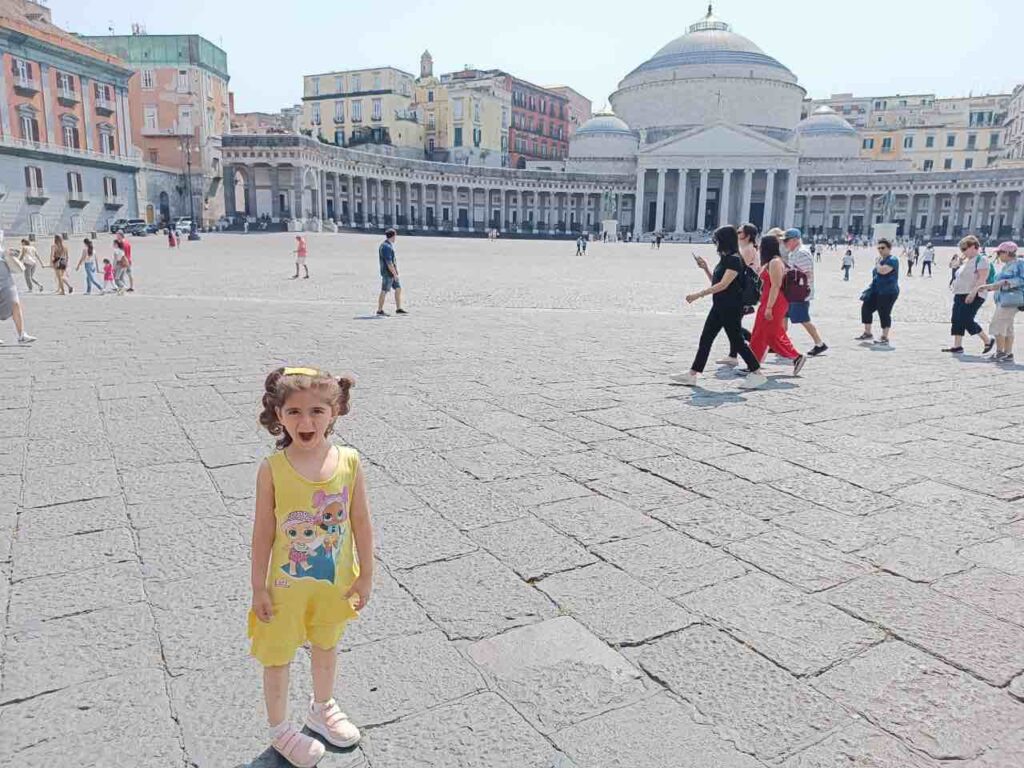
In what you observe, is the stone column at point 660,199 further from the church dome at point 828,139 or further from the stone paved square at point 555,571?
the stone paved square at point 555,571

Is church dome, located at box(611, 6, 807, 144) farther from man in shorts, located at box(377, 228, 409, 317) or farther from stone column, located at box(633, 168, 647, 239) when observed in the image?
man in shorts, located at box(377, 228, 409, 317)

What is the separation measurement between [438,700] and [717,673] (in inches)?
33.9

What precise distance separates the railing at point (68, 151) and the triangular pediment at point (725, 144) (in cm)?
4373

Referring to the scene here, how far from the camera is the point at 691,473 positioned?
4133 millimetres

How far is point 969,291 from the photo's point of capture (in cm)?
849

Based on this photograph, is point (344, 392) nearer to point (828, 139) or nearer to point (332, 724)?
point (332, 724)

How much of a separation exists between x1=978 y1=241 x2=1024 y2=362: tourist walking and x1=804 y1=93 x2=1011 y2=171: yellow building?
75.3 m

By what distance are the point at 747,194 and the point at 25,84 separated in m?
53.8

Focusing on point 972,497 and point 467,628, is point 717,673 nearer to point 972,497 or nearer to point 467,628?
point 467,628

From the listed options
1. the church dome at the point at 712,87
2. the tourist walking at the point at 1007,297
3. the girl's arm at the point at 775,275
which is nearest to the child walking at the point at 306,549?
the girl's arm at the point at 775,275

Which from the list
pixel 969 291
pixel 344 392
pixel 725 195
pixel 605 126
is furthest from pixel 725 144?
pixel 344 392

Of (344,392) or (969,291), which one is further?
(969,291)

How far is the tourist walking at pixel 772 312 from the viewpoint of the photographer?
682 cm

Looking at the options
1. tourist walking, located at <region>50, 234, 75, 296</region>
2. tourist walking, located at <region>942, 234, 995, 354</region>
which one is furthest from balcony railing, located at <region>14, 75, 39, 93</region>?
tourist walking, located at <region>942, 234, 995, 354</region>
